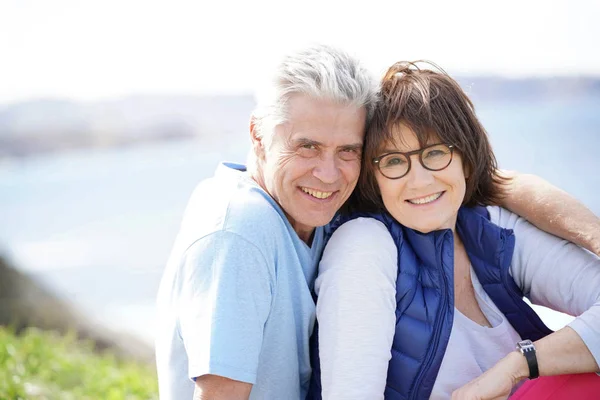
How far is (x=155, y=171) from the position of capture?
26.6 feet

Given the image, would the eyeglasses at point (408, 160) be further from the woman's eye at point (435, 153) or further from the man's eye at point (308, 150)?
the man's eye at point (308, 150)

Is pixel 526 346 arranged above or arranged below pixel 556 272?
below

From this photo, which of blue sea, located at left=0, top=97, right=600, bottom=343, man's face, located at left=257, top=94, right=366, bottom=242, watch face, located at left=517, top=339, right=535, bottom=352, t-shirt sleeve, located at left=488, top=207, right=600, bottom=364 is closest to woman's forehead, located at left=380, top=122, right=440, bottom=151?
man's face, located at left=257, top=94, right=366, bottom=242

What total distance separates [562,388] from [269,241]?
997 mm

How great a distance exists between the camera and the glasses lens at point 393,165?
7.18 ft

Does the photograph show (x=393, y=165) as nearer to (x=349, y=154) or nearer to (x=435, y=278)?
(x=349, y=154)

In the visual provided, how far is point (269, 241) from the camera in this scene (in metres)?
2.03

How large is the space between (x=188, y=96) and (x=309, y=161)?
645 cm

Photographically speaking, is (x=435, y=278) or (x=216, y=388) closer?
(x=216, y=388)

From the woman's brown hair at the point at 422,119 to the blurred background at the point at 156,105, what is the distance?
14.6 feet

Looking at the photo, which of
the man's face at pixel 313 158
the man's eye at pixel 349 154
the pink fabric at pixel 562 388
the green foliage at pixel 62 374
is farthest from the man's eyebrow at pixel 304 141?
the green foliage at pixel 62 374

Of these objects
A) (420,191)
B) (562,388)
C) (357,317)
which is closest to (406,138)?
(420,191)

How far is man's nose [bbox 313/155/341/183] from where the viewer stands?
2156 millimetres

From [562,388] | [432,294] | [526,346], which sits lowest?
[562,388]
